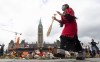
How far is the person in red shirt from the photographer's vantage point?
8211 mm

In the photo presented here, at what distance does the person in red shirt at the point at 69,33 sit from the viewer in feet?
26.9

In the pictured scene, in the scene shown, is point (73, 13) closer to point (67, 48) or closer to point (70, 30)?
point (70, 30)

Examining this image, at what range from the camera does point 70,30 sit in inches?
325

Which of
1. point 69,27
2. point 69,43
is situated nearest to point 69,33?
point 69,27

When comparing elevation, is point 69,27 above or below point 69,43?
above

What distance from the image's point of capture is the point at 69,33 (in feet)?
27.0

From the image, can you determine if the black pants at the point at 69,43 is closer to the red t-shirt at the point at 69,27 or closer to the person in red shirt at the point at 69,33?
the person in red shirt at the point at 69,33

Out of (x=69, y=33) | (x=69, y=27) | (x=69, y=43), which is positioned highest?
(x=69, y=27)

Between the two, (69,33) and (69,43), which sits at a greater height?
(69,33)

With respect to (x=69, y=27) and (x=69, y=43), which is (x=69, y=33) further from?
(x=69, y=43)

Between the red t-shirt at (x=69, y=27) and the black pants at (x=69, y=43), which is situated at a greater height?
the red t-shirt at (x=69, y=27)

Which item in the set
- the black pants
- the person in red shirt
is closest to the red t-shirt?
the person in red shirt

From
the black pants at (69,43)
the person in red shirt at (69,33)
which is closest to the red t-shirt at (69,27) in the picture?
the person in red shirt at (69,33)

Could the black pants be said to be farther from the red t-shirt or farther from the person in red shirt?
the red t-shirt
